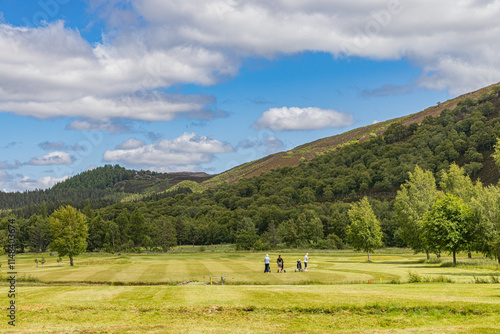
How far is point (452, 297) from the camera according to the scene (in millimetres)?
24312

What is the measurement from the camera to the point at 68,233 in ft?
268

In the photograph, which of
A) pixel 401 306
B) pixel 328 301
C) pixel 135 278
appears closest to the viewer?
pixel 401 306

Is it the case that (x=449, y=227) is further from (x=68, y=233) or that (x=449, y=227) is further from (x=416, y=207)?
(x=68, y=233)

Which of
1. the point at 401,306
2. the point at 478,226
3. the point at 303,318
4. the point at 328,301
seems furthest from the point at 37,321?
the point at 478,226

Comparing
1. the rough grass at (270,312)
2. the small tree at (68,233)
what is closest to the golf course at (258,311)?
the rough grass at (270,312)

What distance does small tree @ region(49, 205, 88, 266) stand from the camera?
80.9 m

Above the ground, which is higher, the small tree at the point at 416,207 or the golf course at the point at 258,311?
the small tree at the point at 416,207

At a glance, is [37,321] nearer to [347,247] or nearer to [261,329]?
[261,329]

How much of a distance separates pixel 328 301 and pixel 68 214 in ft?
242

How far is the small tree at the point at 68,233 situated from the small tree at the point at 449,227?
65711mm

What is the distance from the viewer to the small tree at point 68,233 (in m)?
80.9

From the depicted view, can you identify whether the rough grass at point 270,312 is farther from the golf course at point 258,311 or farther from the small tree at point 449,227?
the small tree at point 449,227

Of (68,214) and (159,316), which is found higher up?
(68,214)

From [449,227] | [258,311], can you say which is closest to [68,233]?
[449,227]
